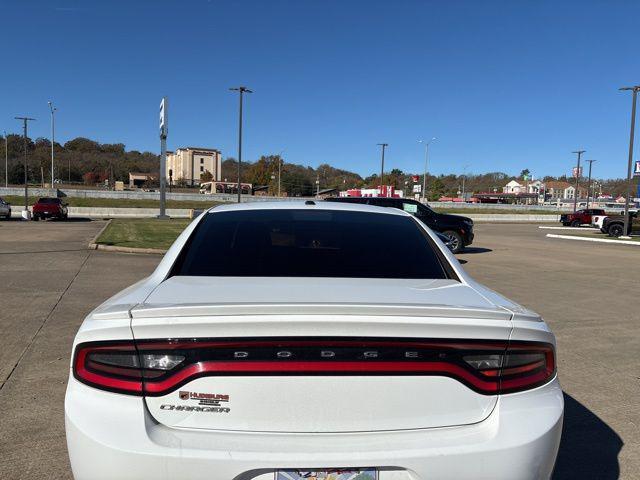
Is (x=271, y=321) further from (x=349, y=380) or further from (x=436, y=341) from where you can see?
(x=436, y=341)

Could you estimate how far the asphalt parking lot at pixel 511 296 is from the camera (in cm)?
330

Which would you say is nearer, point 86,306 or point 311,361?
point 311,361

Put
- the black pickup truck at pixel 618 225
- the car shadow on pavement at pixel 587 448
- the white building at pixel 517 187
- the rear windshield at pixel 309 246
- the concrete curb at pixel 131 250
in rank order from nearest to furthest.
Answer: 1. the rear windshield at pixel 309 246
2. the car shadow on pavement at pixel 587 448
3. the concrete curb at pixel 131 250
4. the black pickup truck at pixel 618 225
5. the white building at pixel 517 187

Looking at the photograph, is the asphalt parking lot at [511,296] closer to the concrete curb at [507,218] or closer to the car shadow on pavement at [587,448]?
the car shadow on pavement at [587,448]

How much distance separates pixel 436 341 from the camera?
187cm

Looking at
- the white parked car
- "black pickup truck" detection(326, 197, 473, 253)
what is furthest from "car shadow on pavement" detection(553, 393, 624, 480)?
"black pickup truck" detection(326, 197, 473, 253)

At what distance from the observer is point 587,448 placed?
3414 mm

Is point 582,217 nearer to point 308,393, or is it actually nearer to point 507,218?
point 507,218

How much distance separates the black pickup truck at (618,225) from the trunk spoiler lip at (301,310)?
29996 mm

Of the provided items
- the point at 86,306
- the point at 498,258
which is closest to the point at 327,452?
the point at 86,306

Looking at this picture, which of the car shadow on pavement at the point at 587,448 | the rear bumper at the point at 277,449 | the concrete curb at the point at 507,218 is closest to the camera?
the rear bumper at the point at 277,449

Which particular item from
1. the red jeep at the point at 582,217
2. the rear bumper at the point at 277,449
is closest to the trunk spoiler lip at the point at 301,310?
the rear bumper at the point at 277,449

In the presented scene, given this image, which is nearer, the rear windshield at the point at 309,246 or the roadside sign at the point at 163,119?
the rear windshield at the point at 309,246

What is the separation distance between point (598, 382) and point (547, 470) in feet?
10.8
